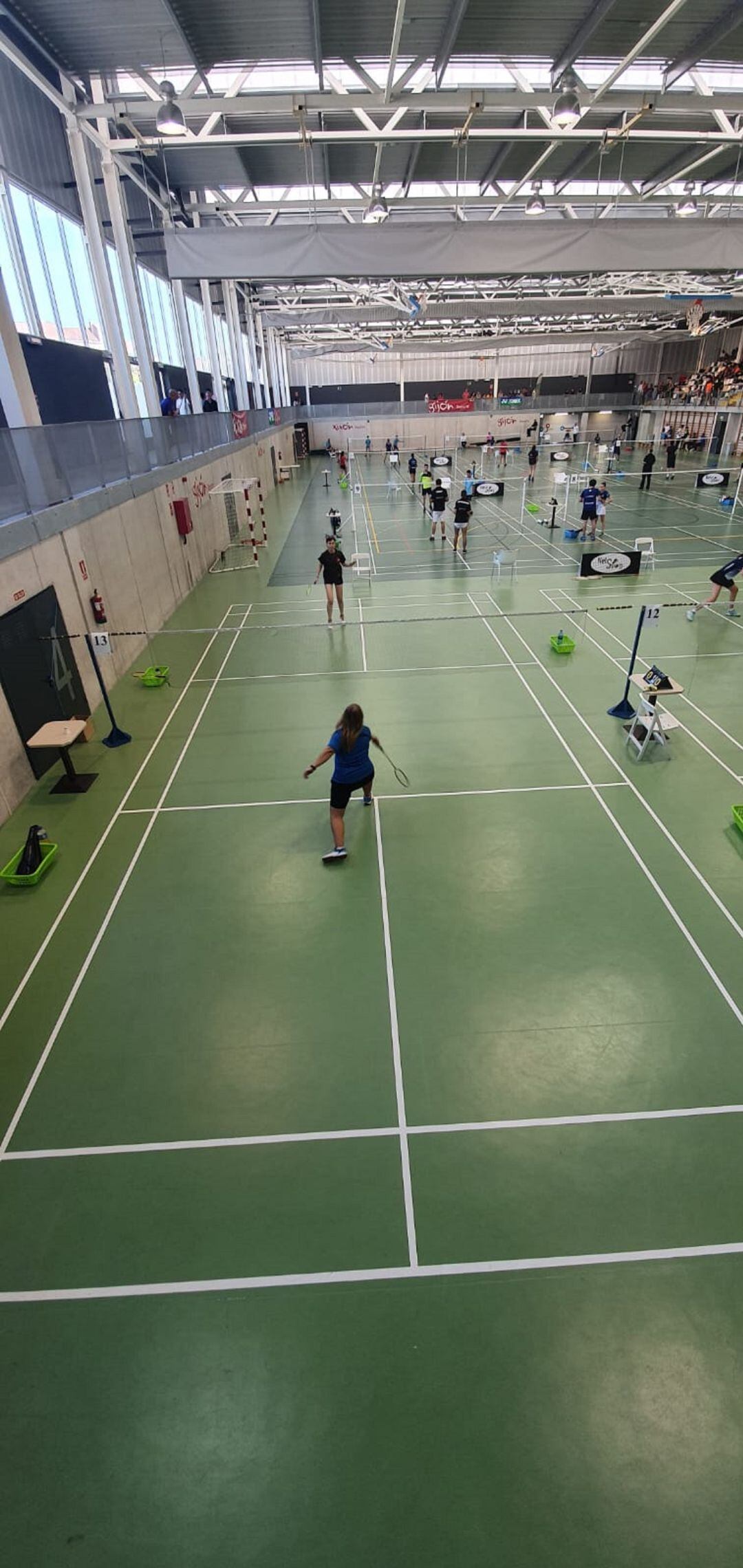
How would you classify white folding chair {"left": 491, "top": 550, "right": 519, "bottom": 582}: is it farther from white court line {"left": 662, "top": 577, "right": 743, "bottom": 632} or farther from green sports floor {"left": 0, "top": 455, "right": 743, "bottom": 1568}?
green sports floor {"left": 0, "top": 455, "right": 743, "bottom": 1568}

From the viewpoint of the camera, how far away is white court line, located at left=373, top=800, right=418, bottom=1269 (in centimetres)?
454

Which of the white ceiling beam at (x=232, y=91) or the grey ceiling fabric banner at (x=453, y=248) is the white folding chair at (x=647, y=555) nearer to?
the grey ceiling fabric banner at (x=453, y=248)

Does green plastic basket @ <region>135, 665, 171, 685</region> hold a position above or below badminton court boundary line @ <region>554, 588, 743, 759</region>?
above

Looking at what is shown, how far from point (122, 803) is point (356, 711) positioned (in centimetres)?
436

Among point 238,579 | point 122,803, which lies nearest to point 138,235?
point 238,579

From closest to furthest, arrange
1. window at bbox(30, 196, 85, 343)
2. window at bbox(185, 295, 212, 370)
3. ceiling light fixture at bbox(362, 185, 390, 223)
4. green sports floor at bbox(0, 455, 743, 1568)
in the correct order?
green sports floor at bbox(0, 455, 743, 1568) < ceiling light fixture at bbox(362, 185, 390, 223) < window at bbox(30, 196, 85, 343) < window at bbox(185, 295, 212, 370)

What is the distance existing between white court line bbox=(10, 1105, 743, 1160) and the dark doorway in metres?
6.36

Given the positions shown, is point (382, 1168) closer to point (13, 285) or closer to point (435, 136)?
point (435, 136)

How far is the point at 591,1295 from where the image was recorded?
4.18 m

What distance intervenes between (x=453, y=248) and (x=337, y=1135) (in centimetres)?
1531

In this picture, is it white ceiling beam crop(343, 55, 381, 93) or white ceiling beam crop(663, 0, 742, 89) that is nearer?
white ceiling beam crop(663, 0, 742, 89)

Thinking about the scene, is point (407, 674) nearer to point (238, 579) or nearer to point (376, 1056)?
point (376, 1056)

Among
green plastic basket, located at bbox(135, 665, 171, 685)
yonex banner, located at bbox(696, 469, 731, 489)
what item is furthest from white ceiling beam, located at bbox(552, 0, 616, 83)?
yonex banner, located at bbox(696, 469, 731, 489)

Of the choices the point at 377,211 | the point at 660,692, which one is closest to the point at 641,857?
the point at 660,692
